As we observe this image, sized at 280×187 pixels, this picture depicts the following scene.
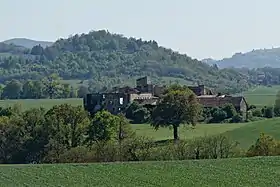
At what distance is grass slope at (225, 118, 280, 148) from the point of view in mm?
61375

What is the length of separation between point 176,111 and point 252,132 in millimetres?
7756

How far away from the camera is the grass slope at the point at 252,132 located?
61375mm

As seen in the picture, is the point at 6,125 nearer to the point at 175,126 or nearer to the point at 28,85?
the point at 175,126

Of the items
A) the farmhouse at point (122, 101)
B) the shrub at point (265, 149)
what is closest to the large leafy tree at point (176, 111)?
the shrub at point (265, 149)

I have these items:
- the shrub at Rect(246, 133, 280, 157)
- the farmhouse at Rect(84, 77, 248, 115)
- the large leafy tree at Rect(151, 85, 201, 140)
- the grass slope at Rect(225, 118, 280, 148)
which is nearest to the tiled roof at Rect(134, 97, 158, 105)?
the farmhouse at Rect(84, 77, 248, 115)

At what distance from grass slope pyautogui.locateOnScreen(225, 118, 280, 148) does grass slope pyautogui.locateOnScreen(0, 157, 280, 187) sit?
22186 millimetres

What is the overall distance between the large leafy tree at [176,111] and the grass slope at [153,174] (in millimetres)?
30172

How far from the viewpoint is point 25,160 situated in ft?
186

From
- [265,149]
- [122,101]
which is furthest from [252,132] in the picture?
[122,101]

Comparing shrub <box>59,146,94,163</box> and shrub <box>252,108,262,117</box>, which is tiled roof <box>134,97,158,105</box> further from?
shrub <box>59,146,94,163</box>

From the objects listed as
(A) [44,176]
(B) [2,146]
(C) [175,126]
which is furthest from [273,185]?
(C) [175,126]

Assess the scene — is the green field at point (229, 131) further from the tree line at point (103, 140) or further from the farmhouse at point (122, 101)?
the farmhouse at point (122, 101)

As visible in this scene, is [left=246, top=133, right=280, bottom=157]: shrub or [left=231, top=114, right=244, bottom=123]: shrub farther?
[left=231, top=114, right=244, bottom=123]: shrub

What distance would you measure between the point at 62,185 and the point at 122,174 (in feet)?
13.7
